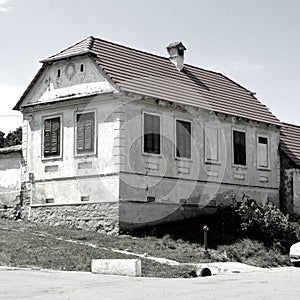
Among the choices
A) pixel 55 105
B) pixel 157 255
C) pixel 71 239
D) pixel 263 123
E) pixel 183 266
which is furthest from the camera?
pixel 263 123

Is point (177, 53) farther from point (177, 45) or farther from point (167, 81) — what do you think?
point (167, 81)

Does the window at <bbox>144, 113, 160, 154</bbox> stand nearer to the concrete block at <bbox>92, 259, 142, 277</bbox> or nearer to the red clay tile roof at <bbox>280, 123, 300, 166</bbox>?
the red clay tile roof at <bbox>280, 123, 300, 166</bbox>

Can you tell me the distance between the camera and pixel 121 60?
2961cm

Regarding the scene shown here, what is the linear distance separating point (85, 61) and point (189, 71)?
7.26 meters

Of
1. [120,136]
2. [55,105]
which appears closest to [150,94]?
[120,136]

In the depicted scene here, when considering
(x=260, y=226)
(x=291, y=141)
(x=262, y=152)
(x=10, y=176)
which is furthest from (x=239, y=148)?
(x=10, y=176)

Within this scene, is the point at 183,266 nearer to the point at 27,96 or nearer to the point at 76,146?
the point at 76,146

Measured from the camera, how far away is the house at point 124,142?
27.0 m

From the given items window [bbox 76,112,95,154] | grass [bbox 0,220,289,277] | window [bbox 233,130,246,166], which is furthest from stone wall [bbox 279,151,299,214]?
window [bbox 76,112,95,154]

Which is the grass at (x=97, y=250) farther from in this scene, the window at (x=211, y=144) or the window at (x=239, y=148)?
the window at (x=239, y=148)

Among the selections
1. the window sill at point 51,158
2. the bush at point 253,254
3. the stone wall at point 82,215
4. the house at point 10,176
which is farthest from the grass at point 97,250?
the window sill at point 51,158

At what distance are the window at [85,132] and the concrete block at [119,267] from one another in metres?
10.2

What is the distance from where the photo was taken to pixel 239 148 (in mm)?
32656

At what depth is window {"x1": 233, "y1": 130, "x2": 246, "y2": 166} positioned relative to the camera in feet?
106
